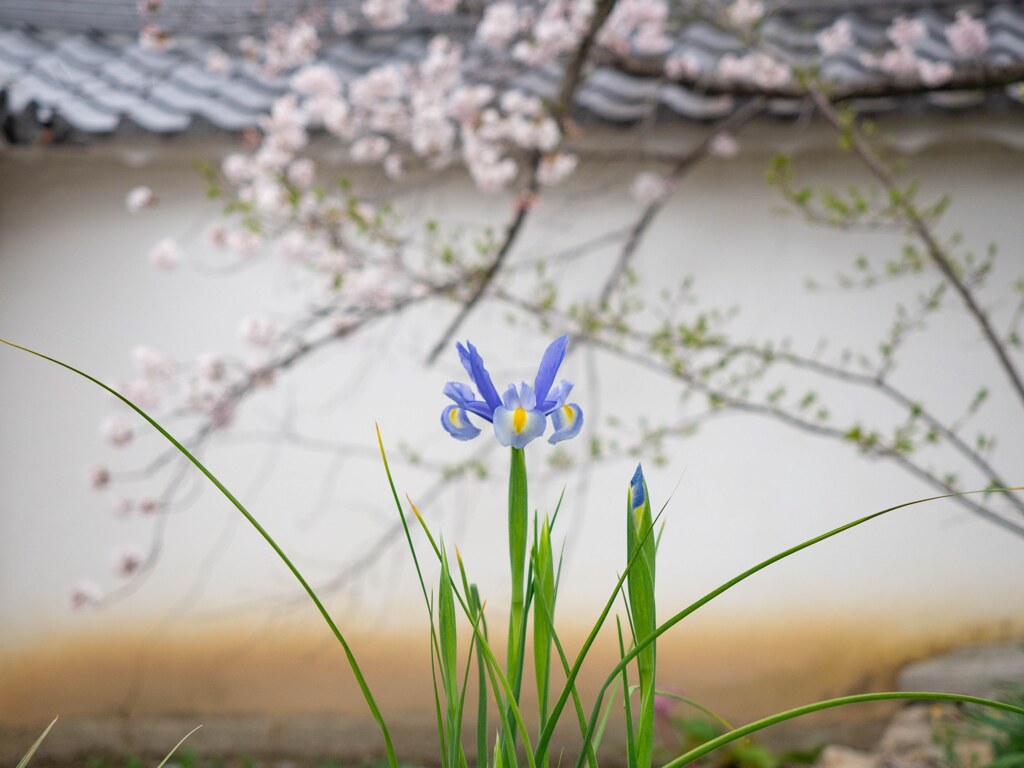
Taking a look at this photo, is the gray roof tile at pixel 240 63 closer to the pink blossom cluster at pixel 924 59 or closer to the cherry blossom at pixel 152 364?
the pink blossom cluster at pixel 924 59

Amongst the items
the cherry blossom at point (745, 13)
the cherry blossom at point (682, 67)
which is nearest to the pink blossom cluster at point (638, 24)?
the cherry blossom at point (682, 67)

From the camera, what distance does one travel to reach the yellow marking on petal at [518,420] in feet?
2.58

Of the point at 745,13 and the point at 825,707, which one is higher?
the point at 745,13

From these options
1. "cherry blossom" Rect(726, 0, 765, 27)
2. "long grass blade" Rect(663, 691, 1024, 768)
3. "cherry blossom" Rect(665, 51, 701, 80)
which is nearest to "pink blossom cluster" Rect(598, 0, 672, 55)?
"cherry blossom" Rect(665, 51, 701, 80)

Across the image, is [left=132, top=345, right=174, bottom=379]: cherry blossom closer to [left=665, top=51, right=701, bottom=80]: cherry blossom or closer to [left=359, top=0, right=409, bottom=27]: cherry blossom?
[left=359, top=0, right=409, bottom=27]: cherry blossom

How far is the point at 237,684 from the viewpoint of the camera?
3016 millimetres

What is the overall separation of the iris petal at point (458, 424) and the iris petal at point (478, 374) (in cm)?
3

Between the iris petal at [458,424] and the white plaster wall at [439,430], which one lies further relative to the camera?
the white plaster wall at [439,430]

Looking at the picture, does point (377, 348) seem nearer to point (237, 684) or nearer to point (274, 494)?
point (274, 494)

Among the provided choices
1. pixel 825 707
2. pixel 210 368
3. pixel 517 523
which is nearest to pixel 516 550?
pixel 517 523

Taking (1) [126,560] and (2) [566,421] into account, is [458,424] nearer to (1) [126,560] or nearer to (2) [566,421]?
(2) [566,421]

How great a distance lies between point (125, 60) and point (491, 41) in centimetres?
137

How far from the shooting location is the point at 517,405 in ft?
2.62

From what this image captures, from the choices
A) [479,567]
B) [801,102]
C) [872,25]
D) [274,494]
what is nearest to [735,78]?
[801,102]
